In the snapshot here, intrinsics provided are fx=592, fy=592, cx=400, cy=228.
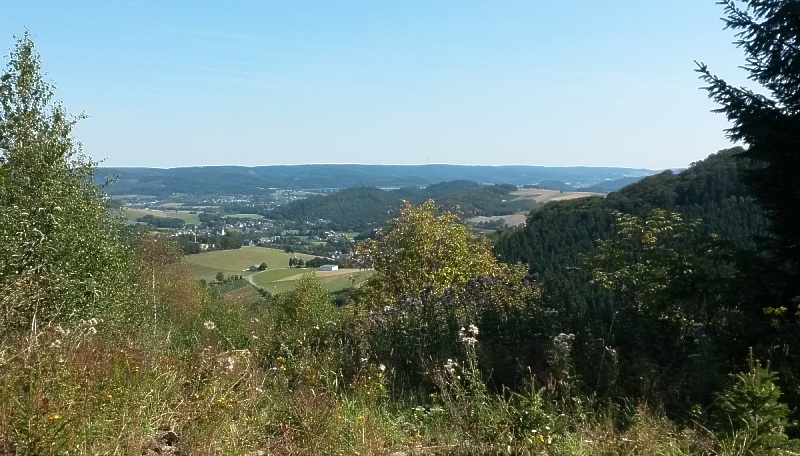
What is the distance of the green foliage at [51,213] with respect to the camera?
9.09m

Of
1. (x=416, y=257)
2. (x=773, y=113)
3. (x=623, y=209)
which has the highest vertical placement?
(x=773, y=113)

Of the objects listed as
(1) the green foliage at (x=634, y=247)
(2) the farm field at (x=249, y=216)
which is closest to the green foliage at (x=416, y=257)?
(1) the green foliage at (x=634, y=247)

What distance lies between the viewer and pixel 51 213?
993cm

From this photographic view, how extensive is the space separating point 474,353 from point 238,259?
56.5m

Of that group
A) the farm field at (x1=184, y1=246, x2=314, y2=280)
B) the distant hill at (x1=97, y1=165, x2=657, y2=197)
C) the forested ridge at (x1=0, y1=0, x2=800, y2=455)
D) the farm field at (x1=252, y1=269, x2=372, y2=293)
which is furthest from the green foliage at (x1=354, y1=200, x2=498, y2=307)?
the distant hill at (x1=97, y1=165, x2=657, y2=197)

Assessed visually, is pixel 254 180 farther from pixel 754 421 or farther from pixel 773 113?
pixel 754 421

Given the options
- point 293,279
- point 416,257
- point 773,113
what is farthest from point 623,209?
point 293,279

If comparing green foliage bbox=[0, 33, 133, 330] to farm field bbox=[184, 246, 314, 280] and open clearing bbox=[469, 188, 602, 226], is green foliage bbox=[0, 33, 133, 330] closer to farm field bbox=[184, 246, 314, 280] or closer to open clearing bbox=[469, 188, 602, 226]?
farm field bbox=[184, 246, 314, 280]

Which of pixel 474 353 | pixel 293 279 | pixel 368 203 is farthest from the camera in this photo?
pixel 368 203

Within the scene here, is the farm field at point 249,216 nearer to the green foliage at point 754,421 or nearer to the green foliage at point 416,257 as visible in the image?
the green foliage at point 416,257

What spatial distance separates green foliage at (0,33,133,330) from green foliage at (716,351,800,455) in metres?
7.61

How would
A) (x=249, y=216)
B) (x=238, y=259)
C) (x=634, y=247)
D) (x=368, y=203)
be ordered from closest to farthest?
(x=634, y=247)
(x=238, y=259)
(x=368, y=203)
(x=249, y=216)

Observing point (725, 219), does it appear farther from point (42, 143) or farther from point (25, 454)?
point (25, 454)

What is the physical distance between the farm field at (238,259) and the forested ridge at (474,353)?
41492 mm
